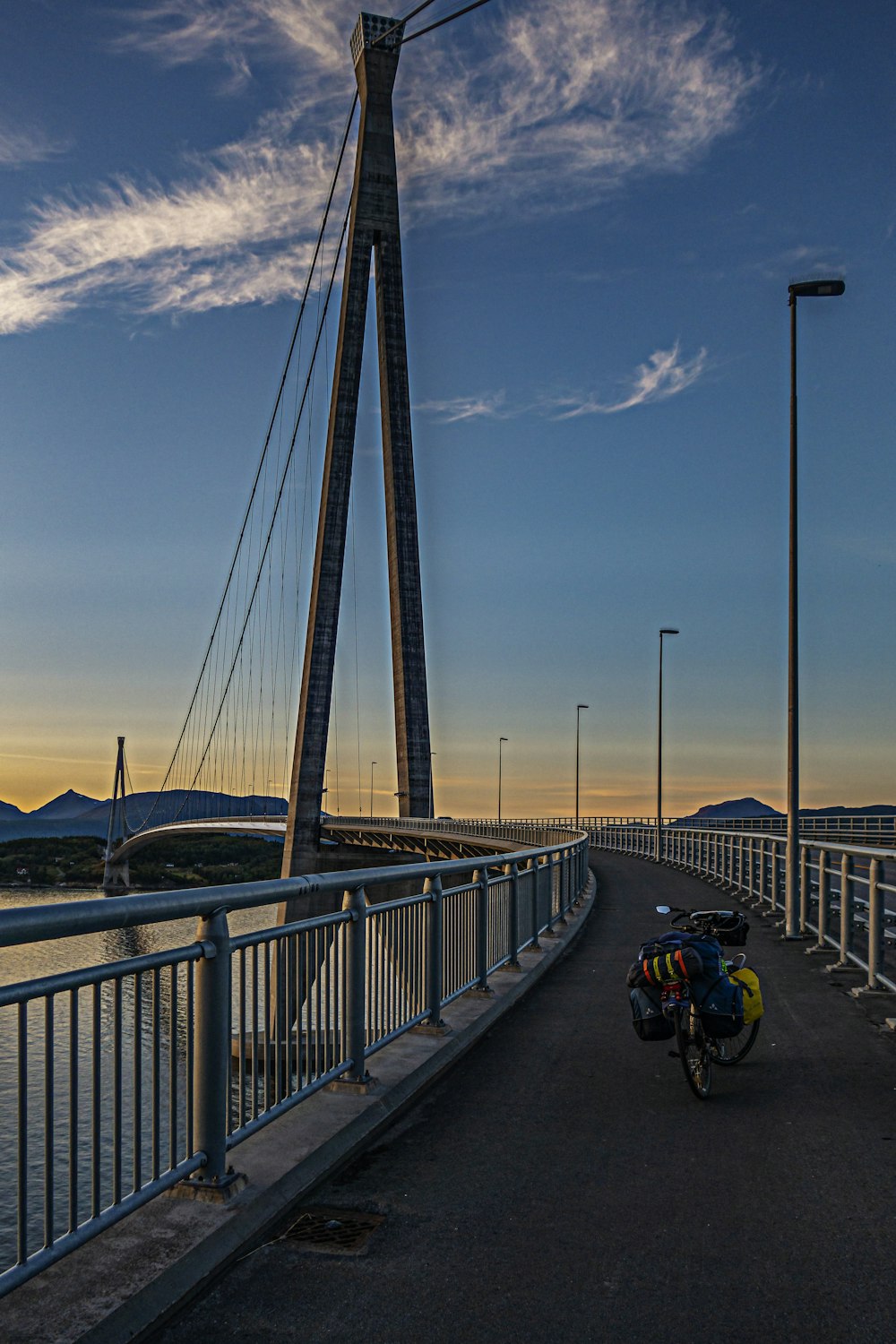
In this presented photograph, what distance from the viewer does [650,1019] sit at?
650 cm

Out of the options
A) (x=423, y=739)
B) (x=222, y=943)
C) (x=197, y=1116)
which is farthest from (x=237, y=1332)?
(x=423, y=739)

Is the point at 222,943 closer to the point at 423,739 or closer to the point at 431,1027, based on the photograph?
the point at 431,1027

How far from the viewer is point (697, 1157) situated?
5.32 meters

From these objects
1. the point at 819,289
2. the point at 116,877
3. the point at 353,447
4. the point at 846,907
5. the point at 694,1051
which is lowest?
the point at 116,877

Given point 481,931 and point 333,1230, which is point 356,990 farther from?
point 481,931

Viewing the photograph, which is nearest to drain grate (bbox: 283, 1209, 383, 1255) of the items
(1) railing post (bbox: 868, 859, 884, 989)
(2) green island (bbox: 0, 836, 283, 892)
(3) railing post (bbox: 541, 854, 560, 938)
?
(1) railing post (bbox: 868, 859, 884, 989)

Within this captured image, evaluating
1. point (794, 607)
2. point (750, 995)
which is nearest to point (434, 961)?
point (750, 995)

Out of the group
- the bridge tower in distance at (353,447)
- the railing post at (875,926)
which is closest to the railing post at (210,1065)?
the railing post at (875,926)

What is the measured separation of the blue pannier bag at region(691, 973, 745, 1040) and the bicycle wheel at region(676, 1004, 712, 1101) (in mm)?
49

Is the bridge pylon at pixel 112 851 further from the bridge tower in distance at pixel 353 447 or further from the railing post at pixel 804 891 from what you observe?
the railing post at pixel 804 891

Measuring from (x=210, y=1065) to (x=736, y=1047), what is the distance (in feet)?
14.0

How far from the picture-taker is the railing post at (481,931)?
923 centimetres

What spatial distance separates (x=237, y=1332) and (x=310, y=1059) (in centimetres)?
207

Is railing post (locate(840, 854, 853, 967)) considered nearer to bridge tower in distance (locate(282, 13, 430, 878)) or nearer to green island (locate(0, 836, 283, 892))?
bridge tower in distance (locate(282, 13, 430, 878))
